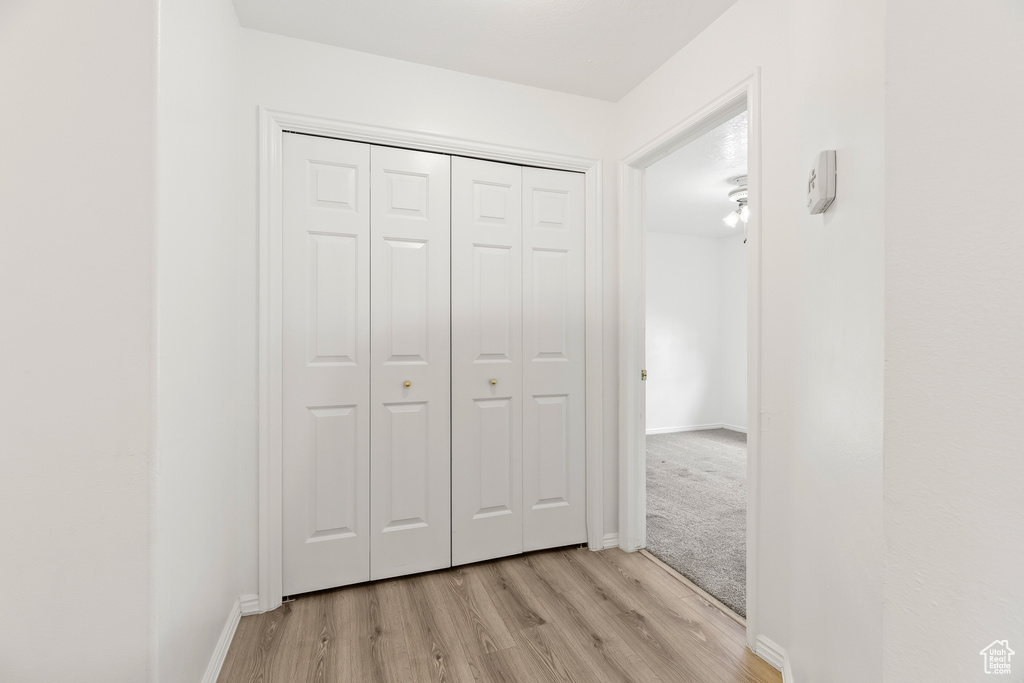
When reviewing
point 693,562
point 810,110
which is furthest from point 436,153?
point 693,562

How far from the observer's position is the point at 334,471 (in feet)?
A: 6.71

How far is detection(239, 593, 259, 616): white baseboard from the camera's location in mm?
1858

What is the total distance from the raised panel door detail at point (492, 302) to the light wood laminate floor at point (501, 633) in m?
1.13

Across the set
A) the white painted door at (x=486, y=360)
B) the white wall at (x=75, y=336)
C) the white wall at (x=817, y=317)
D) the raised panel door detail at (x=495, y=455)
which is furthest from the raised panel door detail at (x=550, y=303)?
the white wall at (x=75, y=336)

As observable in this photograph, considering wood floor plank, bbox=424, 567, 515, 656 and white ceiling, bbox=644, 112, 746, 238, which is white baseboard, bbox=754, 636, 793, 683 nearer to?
wood floor plank, bbox=424, 567, 515, 656

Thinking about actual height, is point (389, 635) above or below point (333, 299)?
below

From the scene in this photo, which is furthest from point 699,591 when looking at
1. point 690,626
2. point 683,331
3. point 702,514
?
point 683,331

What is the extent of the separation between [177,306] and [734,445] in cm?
526

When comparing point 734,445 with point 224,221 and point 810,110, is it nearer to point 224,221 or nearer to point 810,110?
point 810,110

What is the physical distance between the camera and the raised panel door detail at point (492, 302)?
7.52ft

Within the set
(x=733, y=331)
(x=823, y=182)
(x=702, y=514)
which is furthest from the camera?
(x=733, y=331)

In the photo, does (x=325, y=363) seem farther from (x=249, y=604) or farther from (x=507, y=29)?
(x=507, y=29)

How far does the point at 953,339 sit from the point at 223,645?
7.36 feet

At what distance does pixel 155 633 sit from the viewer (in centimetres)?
106
